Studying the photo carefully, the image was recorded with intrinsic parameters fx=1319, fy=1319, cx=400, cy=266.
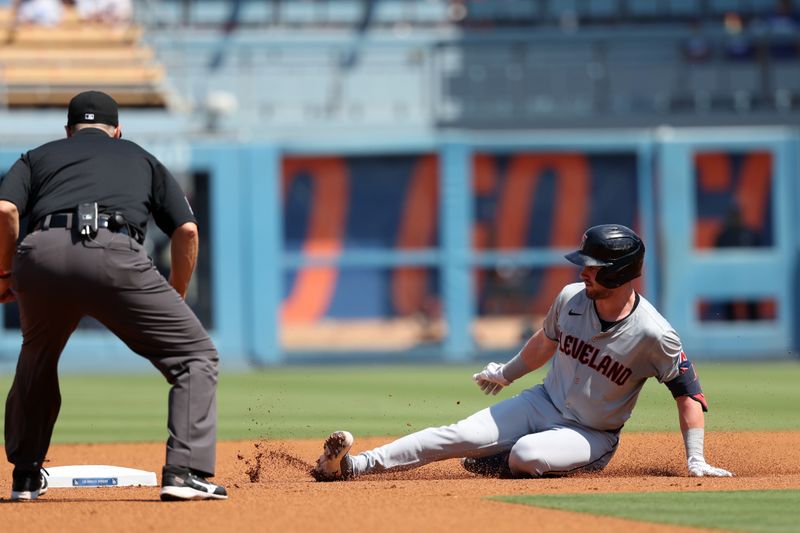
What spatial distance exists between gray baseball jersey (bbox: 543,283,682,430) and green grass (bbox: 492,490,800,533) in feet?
1.93

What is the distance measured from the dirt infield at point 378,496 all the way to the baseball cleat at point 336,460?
0.09 meters

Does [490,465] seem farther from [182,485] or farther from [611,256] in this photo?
[182,485]

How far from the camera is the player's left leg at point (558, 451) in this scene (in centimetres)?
568

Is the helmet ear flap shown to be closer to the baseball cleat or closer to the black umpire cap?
the baseball cleat

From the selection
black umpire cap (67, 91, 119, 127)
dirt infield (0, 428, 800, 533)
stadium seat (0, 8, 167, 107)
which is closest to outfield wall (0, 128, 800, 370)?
stadium seat (0, 8, 167, 107)

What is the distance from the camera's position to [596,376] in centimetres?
567

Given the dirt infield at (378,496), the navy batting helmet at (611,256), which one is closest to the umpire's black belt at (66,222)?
the dirt infield at (378,496)

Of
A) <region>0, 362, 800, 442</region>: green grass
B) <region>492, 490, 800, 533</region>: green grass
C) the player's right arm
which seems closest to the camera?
<region>492, 490, 800, 533</region>: green grass

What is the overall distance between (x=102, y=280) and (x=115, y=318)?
0.17m

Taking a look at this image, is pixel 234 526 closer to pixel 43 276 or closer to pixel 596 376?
pixel 43 276

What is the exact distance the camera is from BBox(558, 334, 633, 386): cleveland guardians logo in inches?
221

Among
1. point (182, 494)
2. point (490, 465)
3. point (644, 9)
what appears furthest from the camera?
point (644, 9)

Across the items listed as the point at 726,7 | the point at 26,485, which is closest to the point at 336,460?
the point at 26,485

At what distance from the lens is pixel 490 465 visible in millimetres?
6051
